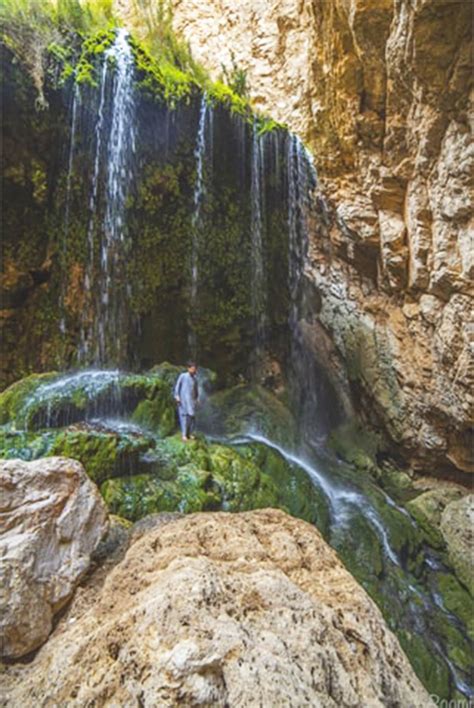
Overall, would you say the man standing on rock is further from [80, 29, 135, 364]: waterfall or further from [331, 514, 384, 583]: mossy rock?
[80, 29, 135, 364]: waterfall

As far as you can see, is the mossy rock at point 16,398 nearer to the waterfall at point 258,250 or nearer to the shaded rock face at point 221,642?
the shaded rock face at point 221,642

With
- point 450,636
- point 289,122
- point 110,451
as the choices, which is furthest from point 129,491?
point 289,122

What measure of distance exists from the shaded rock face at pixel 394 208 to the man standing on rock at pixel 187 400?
4015mm

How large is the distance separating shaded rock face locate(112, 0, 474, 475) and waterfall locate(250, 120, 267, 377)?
1.22 metres

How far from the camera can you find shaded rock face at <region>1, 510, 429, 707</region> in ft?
4.91

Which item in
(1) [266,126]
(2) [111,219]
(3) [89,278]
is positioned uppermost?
(1) [266,126]

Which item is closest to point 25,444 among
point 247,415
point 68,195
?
point 247,415

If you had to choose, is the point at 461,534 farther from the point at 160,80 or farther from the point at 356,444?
the point at 160,80

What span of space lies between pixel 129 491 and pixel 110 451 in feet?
1.82

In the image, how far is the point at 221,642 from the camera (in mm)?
1609

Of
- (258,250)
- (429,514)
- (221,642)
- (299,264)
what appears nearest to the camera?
(221,642)

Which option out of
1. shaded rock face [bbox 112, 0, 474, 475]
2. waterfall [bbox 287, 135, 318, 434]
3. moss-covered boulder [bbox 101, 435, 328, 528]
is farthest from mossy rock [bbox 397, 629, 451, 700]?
waterfall [bbox 287, 135, 318, 434]

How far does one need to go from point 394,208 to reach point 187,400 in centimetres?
507

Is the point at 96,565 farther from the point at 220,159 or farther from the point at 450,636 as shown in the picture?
the point at 220,159
